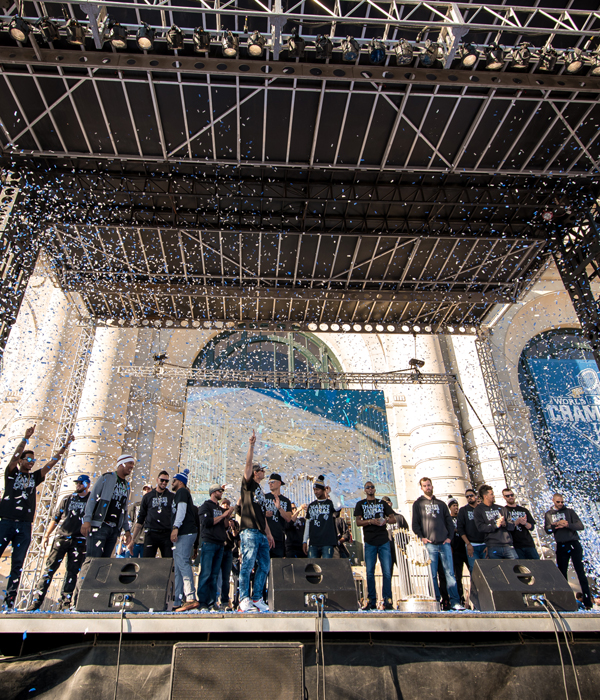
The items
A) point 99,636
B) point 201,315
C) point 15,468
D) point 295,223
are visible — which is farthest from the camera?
point 201,315

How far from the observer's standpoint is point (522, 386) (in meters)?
16.2

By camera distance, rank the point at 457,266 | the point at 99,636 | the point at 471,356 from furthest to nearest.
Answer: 1. the point at 471,356
2. the point at 457,266
3. the point at 99,636

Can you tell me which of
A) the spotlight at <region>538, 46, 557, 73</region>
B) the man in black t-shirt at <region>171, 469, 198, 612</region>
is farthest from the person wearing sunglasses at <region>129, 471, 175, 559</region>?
the spotlight at <region>538, 46, 557, 73</region>

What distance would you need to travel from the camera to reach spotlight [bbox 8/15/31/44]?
5848mm

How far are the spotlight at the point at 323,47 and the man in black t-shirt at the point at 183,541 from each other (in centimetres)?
580

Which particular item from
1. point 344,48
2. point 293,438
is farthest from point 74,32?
point 293,438

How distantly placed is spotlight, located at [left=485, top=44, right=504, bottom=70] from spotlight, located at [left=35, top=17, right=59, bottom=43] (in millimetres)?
5554

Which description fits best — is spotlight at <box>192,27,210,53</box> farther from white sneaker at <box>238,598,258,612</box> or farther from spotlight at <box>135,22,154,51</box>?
white sneaker at <box>238,598,258,612</box>

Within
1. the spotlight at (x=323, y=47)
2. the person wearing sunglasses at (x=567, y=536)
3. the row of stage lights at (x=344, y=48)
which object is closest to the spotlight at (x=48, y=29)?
the row of stage lights at (x=344, y=48)

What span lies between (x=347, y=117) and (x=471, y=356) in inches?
408

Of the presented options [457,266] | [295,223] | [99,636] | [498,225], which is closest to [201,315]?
[295,223]

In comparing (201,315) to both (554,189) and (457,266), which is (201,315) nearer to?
(457,266)

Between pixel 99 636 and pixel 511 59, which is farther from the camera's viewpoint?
pixel 511 59

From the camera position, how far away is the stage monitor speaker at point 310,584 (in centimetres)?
393
